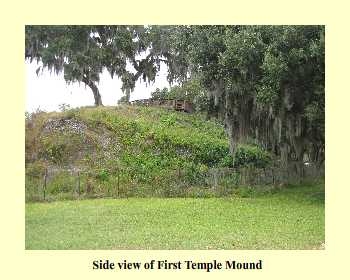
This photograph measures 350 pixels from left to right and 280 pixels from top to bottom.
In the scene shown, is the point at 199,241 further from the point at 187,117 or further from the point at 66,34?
the point at 66,34

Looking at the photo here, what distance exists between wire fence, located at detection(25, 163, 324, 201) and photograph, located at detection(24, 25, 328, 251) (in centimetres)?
7

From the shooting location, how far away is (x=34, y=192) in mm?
23922

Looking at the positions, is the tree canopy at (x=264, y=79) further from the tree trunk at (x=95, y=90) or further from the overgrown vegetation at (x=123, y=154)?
the tree trunk at (x=95, y=90)

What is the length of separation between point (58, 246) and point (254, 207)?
1002 centimetres

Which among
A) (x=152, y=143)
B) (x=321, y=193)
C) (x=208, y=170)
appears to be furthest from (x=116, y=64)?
(x=321, y=193)

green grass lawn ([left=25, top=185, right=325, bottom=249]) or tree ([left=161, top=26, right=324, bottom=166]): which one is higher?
tree ([left=161, top=26, right=324, bottom=166])

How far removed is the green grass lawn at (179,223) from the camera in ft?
44.0

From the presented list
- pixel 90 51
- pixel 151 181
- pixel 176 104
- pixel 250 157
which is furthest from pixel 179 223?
pixel 90 51

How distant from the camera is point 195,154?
3191 cm

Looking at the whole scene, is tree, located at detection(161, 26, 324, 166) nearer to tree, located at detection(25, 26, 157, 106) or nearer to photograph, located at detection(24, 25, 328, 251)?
photograph, located at detection(24, 25, 328, 251)

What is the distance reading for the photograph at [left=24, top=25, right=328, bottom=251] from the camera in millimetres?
15344

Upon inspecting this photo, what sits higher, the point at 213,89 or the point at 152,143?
the point at 213,89

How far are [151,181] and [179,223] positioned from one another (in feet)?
35.6

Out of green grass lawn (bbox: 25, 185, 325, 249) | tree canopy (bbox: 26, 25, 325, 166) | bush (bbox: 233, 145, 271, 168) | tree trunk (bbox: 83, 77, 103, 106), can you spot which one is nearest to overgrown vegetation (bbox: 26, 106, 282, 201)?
bush (bbox: 233, 145, 271, 168)
